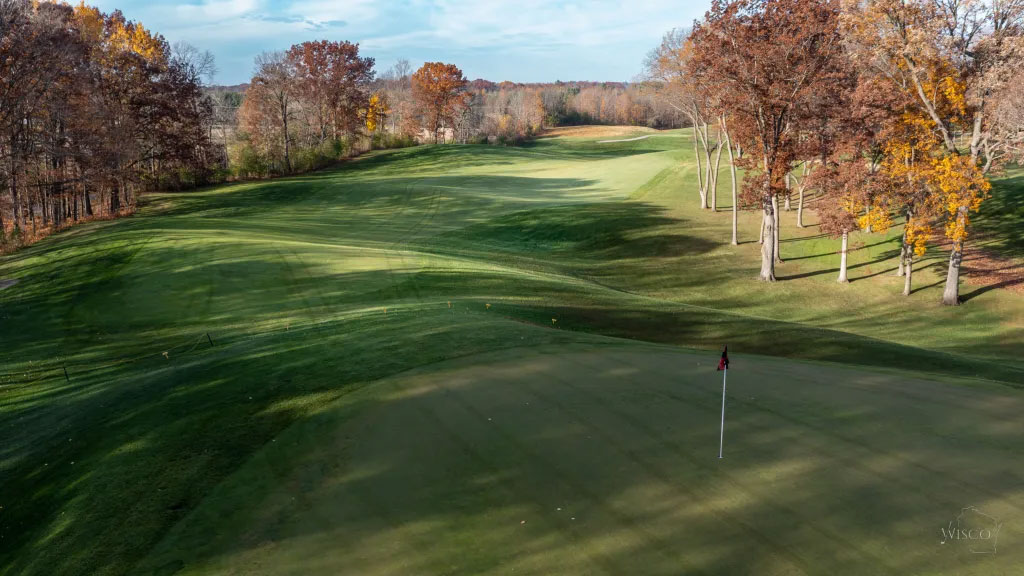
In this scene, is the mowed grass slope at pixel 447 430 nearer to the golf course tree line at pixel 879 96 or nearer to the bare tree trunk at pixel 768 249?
the golf course tree line at pixel 879 96

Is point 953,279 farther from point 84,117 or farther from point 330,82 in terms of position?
point 330,82

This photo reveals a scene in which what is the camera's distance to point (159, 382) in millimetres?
12414

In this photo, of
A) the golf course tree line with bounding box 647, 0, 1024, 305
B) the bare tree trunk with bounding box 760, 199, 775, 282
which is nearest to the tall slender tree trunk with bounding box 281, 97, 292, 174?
the golf course tree line with bounding box 647, 0, 1024, 305

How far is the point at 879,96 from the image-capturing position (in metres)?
27.2

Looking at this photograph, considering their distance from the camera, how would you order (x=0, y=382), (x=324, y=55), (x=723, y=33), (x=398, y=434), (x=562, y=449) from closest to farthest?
(x=562, y=449)
(x=398, y=434)
(x=0, y=382)
(x=723, y=33)
(x=324, y=55)

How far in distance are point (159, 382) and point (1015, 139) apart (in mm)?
Result: 30330

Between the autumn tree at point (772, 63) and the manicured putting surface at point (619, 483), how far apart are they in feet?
66.8

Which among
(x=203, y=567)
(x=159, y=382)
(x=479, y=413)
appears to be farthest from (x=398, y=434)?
(x=159, y=382)

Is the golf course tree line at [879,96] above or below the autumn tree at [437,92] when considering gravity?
below

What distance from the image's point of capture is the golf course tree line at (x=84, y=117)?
33781 millimetres

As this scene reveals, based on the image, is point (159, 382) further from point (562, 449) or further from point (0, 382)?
point (562, 449)

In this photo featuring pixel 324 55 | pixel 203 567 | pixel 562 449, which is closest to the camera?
pixel 203 567

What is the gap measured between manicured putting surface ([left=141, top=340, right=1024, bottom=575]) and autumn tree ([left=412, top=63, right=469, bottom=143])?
84.2 m
